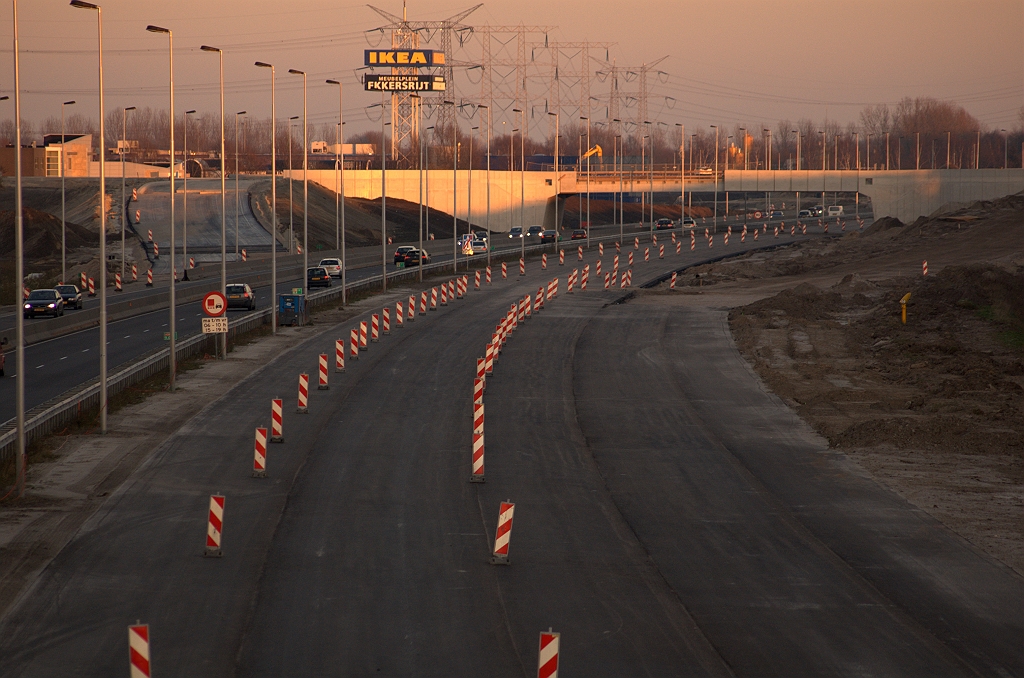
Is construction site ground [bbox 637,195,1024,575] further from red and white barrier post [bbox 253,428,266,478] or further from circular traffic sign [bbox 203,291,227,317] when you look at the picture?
circular traffic sign [bbox 203,291,227,317]

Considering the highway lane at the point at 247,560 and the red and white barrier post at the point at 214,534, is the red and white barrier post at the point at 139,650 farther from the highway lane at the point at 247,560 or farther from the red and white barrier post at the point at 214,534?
the red and white barrier post at the point at 214,534

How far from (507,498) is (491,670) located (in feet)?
26.0

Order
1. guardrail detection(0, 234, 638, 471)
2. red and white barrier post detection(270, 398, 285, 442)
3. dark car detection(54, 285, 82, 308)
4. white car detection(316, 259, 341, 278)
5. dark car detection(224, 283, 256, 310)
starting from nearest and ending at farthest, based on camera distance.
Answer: guardrail detection(0, 234, 638, 471) → red and white barrier post detection(270, 398, 285, 442) → dark car detection(224, 283, 256, 310) → dark car detection(54, 285, 82, 308) → white car detection(316, 259, 341, 278)

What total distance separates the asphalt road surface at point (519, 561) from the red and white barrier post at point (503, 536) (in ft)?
0.91

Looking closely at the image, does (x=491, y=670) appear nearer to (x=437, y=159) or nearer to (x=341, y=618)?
(x=341, y=618)

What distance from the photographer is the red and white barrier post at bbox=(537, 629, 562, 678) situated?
408 inches

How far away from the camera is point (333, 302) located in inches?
2208

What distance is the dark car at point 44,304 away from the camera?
52.3m

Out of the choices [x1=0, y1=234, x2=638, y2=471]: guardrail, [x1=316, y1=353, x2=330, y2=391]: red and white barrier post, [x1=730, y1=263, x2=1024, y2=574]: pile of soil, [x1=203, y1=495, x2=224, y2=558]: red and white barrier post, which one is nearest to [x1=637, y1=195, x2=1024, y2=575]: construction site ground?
[x1=730, y1=263, x2=1024, y2=574]: pile of soil

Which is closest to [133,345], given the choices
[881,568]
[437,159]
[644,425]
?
[644,425]

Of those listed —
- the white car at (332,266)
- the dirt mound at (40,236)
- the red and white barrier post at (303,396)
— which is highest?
the dirt mound at (40,236)

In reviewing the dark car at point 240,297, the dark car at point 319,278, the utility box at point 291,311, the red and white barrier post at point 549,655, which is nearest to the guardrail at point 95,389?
the utility box at point 291,311

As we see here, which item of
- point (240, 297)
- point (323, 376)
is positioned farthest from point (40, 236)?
point (323, 376)

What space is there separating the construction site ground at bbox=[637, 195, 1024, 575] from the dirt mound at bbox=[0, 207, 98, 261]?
5594 centimetres
